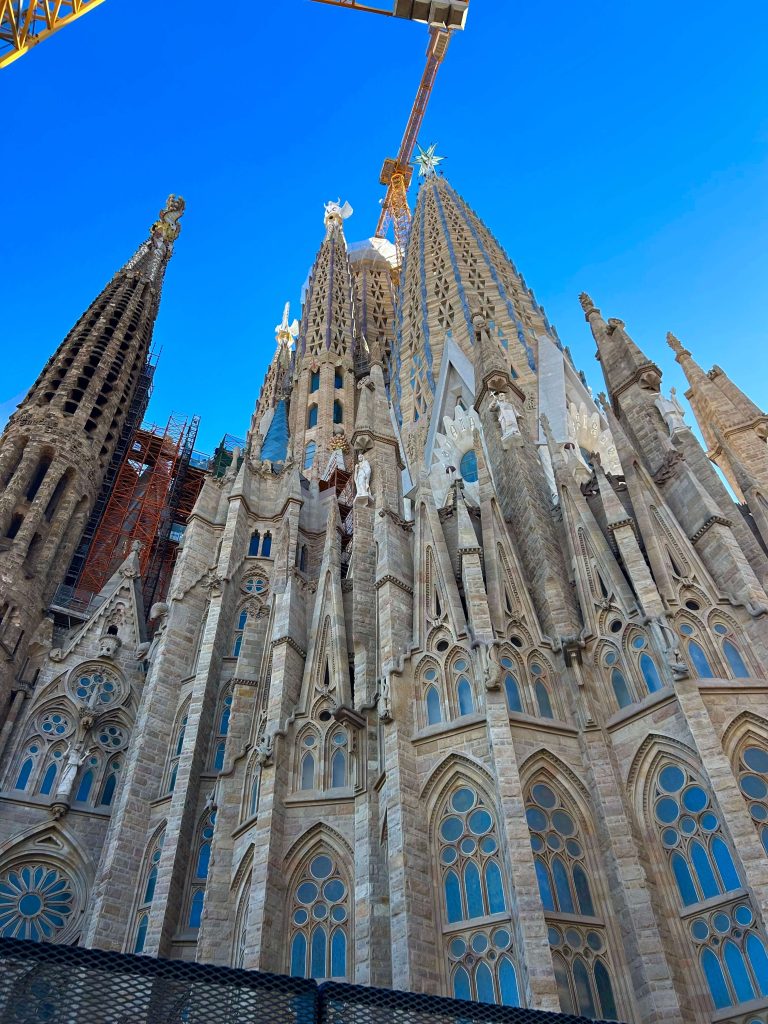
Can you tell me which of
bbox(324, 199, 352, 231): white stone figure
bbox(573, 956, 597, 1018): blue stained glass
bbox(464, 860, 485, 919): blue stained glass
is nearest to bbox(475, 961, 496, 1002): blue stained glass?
bbox(464, 860, 485, 919): blue stained glass

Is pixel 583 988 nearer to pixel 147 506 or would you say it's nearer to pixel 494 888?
pixel 494 888

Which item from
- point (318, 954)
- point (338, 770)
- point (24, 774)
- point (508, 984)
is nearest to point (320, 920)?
point (318, 954)

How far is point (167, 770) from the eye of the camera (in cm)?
1844

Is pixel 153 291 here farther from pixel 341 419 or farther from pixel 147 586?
pixel 147 586

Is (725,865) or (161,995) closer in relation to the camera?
(161,995)

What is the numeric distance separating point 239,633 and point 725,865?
13.1 m

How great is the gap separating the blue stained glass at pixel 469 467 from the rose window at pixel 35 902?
13.5 meters

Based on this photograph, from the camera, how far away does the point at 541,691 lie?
45.6 feet

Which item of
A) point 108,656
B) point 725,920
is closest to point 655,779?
point 725,920

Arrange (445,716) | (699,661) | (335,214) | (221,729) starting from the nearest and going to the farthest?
(699,661), (445,716), (221,729), (335,214)

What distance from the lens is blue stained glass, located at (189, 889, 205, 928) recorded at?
15.2 metres

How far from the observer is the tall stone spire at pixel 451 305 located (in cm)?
2867

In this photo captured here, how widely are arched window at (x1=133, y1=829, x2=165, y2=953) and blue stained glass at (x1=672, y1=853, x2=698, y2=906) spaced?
354 inches

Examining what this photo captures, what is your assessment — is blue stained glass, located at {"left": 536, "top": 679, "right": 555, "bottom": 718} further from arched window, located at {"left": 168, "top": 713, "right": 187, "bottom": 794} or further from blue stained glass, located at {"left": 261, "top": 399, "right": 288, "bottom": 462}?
blue stained glass, located at {"left": 261, "top": 399, "right": 288, "bottom": 462}
